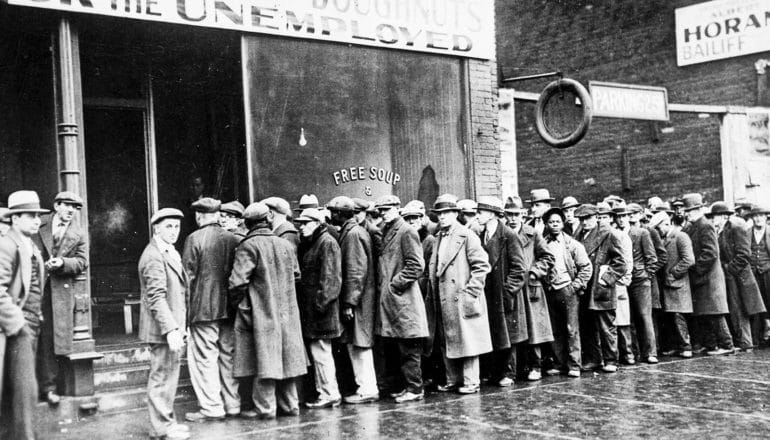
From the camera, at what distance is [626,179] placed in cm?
1773

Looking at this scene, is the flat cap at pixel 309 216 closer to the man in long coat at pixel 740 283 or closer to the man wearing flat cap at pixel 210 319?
the man wearing flat cap at pixel 210 319

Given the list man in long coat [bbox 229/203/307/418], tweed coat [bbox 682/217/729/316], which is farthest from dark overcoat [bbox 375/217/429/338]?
tweed coat [bbox 682/217/729/316]

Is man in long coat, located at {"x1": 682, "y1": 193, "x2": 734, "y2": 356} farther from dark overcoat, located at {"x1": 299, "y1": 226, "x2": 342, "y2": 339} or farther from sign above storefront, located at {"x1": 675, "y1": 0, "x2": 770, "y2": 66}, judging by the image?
sign above storefront, located at {"x1": 675, "y1": 0, "x2": 770, "y2": 66}

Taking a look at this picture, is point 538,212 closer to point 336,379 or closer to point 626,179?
point 336,379

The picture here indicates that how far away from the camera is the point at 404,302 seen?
8.54 metres

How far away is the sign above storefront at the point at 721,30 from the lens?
16344 mm

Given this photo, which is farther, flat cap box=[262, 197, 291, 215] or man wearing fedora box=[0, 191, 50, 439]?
flat cap box=[262, 197, 291, 215]

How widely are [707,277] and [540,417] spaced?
206 inches

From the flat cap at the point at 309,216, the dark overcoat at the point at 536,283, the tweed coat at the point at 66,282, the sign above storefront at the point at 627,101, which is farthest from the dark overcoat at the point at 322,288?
the sign above storefront at the point at 627,101

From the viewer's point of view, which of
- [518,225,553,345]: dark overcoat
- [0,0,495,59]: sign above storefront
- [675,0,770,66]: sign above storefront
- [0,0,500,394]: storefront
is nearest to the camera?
[0,0,495,59]: sign above storefront

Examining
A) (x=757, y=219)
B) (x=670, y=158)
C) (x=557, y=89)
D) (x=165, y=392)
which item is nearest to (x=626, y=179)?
(x=670, y=158)

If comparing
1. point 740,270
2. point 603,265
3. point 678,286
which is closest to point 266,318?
point 603,265

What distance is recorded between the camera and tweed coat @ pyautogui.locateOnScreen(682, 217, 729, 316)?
11477mm

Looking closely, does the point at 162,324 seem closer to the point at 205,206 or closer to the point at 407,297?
the point at 205,206
